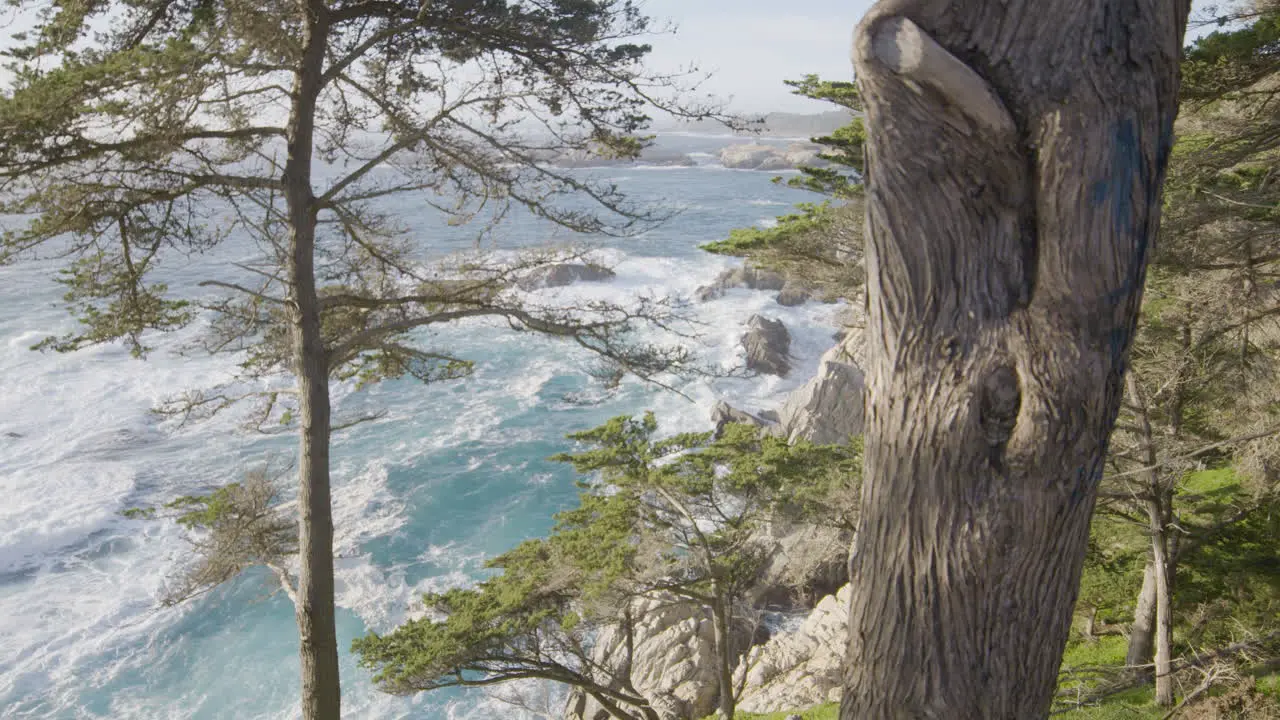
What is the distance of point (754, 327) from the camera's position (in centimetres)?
2164

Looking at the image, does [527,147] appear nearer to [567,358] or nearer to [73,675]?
[73,675]

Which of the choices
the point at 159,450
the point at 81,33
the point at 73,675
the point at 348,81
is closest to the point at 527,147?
the point at 348,81

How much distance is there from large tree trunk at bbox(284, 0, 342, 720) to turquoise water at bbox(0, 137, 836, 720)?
1.72 meters

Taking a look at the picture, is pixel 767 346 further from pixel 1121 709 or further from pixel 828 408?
pixel 1121 709

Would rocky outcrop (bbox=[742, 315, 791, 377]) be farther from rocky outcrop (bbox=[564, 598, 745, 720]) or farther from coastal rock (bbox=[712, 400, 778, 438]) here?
rocky outcrop (bbox=[564, 598, 745, 720])

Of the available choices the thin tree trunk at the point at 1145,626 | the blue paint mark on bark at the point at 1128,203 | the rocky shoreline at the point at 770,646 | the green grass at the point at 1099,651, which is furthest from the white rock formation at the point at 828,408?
the blue paint mark on bark at the point at 1128,203

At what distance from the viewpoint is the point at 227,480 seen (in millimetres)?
15133

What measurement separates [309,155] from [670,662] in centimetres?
780

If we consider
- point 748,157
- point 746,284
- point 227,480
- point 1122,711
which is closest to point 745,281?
point 746,284

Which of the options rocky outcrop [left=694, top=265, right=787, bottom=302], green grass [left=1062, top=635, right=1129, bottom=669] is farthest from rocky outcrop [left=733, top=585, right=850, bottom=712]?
rocky outcrop [left=694, top=265, right=787, bottom=302]

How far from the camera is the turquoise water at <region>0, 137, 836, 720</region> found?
10.6 metres

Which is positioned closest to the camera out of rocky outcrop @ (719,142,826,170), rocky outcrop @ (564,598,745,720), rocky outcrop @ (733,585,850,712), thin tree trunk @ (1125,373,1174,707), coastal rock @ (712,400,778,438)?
thin tree trunk @ (1125,373,1174,707)

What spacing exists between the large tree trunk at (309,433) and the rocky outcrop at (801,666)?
4.96m

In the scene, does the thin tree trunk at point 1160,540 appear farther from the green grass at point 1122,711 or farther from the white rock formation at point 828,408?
the white rock formation at point 828,408
